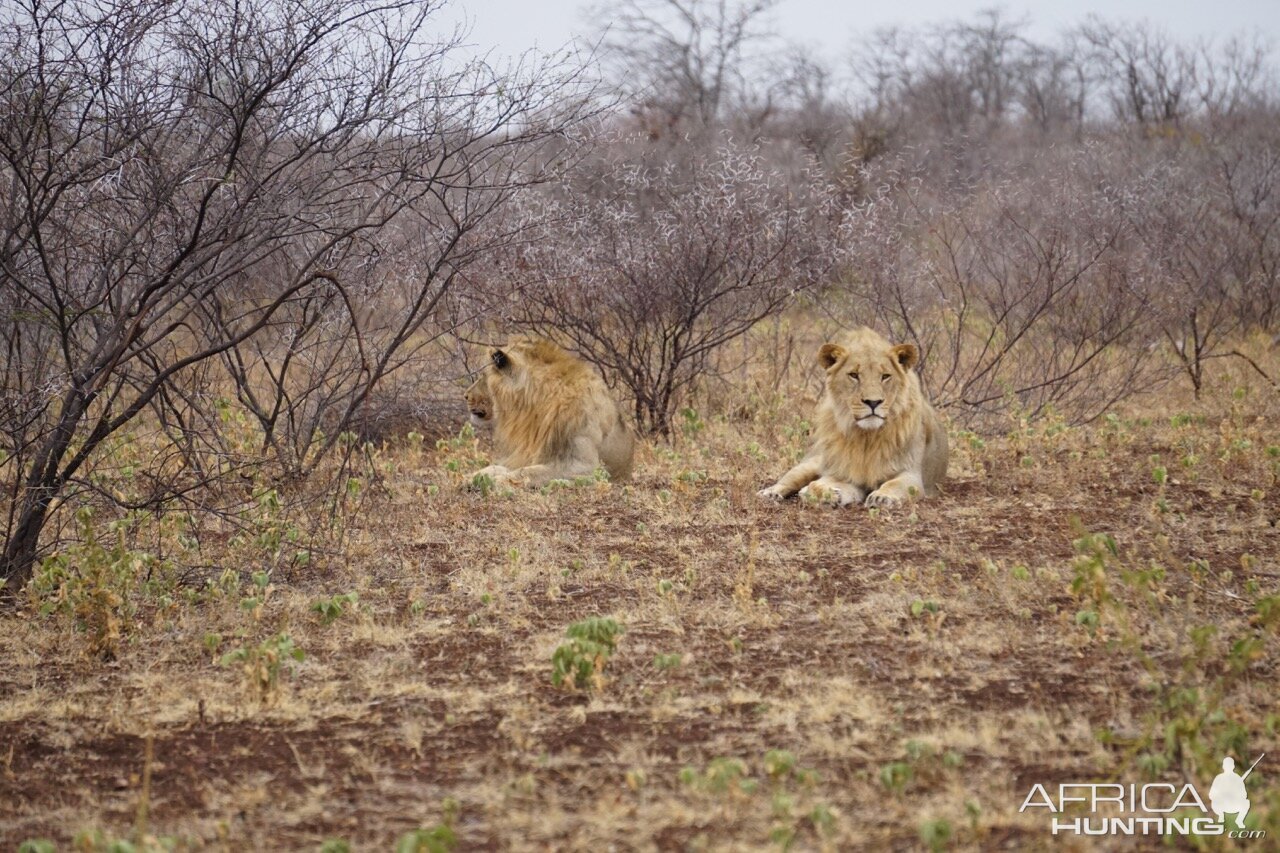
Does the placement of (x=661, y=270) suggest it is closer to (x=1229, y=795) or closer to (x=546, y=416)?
(x=546, y=416)

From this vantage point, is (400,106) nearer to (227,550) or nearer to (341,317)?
(227,550)

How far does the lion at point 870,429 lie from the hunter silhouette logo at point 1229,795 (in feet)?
14.2

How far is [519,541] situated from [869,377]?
2286 mm

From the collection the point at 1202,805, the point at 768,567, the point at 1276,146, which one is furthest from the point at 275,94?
the point at 1276,146

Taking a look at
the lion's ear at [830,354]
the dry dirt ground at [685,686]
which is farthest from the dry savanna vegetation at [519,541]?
the lion's ear at [830,354]

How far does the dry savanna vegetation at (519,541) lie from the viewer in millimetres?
3924

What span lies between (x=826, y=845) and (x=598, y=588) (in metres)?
2.88

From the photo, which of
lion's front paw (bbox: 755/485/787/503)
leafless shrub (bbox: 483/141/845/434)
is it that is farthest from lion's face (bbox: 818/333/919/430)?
leafless shrub (bbox: 483/141/845/434)

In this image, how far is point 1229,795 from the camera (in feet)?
11.8

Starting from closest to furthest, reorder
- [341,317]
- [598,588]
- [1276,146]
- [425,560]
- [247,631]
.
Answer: [247,631] < [598,588] < [425,560] < [341,317] < [1276,146]

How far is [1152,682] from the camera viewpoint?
4.51 meters

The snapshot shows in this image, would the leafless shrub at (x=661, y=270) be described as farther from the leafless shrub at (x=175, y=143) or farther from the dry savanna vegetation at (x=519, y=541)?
the leafless shrub at (x=175, y=143)

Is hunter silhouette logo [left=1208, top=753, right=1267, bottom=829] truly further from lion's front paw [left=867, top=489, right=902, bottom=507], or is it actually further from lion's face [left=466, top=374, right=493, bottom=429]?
lion's face [left=466, top=374, right=493, bottom=429]

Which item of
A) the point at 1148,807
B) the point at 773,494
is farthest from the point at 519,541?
the point at 1148,807
